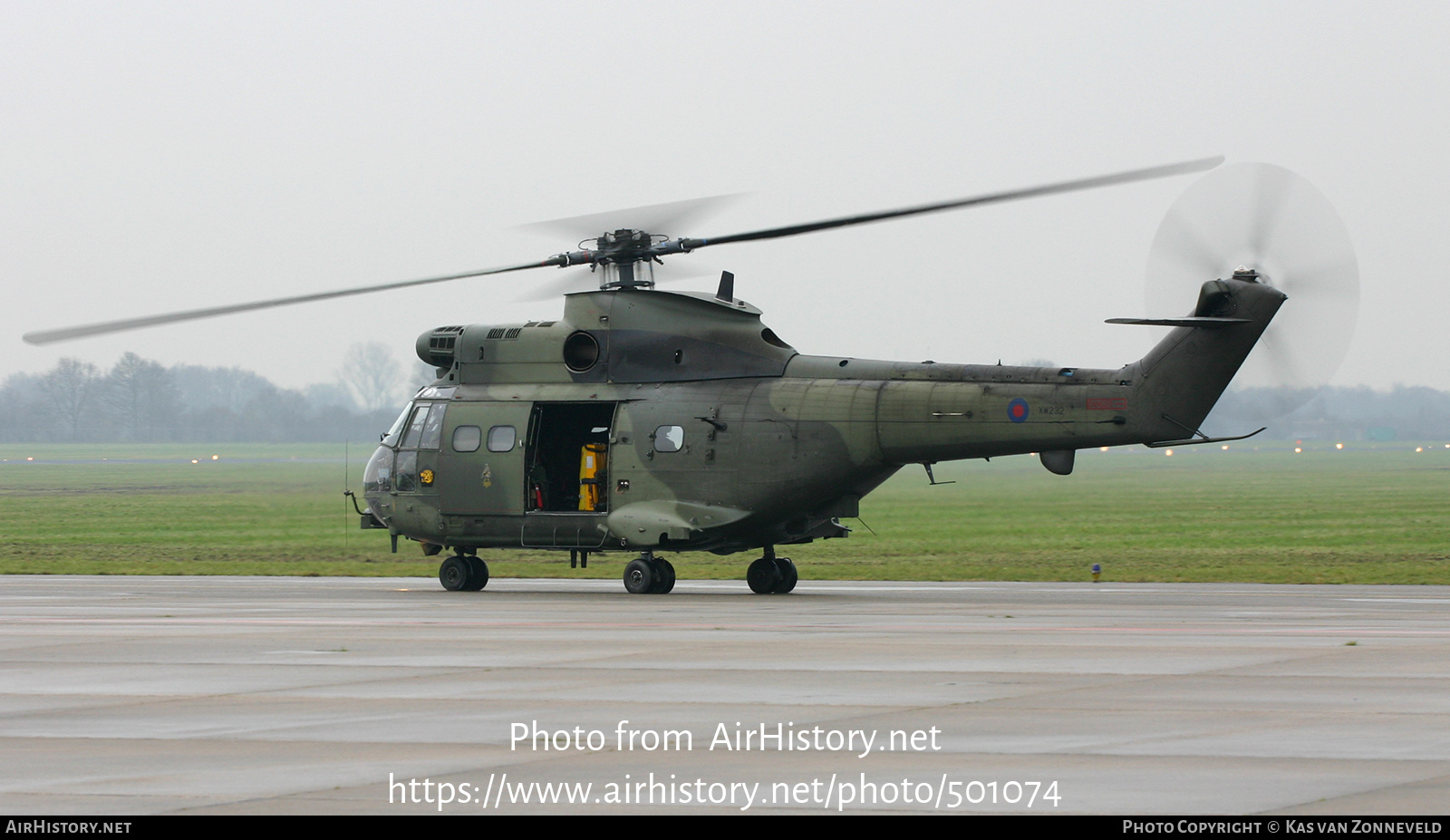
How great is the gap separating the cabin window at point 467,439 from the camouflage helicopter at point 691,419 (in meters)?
0.03

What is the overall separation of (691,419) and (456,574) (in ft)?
17.4

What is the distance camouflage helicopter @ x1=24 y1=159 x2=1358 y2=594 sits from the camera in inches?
1020

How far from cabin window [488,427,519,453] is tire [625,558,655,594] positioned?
307 cm

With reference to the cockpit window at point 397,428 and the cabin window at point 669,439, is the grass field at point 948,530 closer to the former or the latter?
the cockpit window at point 397,428

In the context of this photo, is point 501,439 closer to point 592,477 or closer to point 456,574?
point 592,477

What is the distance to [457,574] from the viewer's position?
30875 millimetres

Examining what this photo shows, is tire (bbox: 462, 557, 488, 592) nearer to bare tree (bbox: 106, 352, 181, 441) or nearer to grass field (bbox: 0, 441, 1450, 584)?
grass field (bbox: 0, 441, 1450, 584)

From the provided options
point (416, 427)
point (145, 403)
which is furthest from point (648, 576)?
point (145, 403)

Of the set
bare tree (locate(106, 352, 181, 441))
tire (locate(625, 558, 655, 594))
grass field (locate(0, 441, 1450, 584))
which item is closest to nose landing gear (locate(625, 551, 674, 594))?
tire (locate(625, 558, 655, 594))

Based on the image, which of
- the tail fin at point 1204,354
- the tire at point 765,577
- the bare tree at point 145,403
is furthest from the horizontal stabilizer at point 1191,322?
the bare tree at point 145,403

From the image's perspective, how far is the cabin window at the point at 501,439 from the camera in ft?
98.8

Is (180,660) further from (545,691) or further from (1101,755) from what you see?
(1101,755)

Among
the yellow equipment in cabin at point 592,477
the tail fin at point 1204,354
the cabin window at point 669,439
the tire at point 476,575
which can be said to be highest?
the tail fin at point 1204,354
